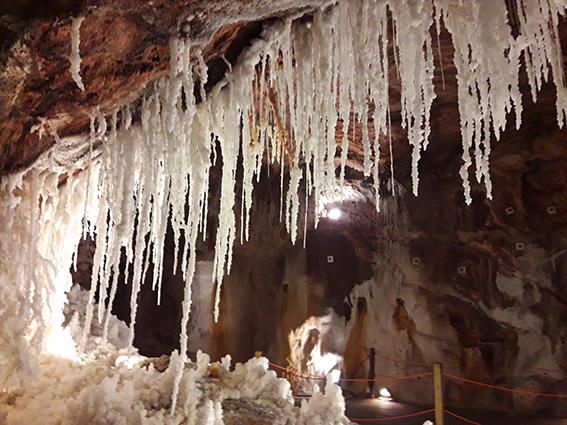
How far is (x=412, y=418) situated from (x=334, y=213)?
445 centimetres

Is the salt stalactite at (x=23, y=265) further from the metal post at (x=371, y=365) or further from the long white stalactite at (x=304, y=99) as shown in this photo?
the metal post at (x=371, y=365)

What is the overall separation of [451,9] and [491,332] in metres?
7.72

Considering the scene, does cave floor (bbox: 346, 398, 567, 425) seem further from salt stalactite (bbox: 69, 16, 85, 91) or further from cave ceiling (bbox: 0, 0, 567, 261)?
salt stalactite (bbox: 69, 16, 85, 91)

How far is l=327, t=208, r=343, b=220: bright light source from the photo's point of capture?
10.8 meters

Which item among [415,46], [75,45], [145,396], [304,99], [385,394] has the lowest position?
[385,394]

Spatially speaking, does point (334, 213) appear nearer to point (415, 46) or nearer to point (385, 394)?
point (385, 394)

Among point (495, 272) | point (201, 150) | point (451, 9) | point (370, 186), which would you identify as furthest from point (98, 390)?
point (495, 272)

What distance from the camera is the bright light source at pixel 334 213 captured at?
10.8 meters

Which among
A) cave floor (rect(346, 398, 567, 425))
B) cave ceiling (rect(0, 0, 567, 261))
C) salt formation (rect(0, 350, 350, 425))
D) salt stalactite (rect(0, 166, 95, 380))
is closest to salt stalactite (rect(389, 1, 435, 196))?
cave ceiling (rect(0, 0, 567, 261))

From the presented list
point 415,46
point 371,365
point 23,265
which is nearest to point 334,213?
point 371,365

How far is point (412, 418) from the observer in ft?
26.5

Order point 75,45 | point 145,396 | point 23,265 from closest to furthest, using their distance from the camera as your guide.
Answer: point 75,45, point 23,265, point 145,396

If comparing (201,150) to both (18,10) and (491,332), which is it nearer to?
(18,10)

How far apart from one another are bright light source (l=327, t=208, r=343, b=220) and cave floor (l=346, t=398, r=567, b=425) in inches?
150
